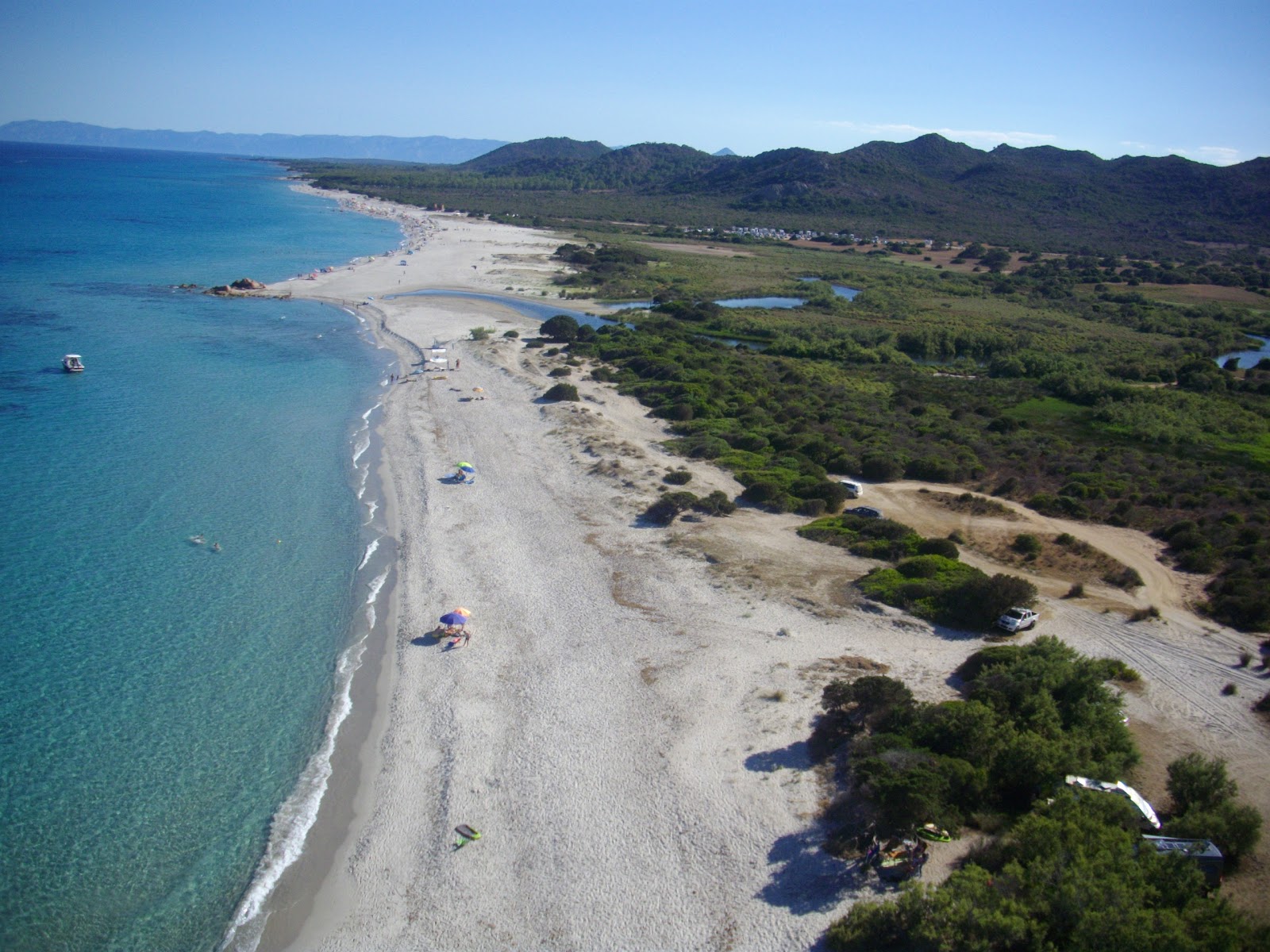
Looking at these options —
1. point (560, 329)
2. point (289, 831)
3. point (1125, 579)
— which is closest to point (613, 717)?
point (289, 831)

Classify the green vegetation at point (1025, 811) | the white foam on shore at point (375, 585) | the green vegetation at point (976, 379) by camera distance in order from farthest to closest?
the green vegetation at point (976, 379), the white foam on shore at point (375, 585), the green vegetation at point (1025, 811)

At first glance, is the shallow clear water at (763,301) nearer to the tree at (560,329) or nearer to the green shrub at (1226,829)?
the tree at (560,329)

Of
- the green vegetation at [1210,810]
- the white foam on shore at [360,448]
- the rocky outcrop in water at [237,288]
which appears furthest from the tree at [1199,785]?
the rocky outcrop in water at [237,288]

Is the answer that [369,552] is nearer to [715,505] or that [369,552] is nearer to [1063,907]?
[715,505]

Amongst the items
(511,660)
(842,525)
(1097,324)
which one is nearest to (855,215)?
(1097,324)

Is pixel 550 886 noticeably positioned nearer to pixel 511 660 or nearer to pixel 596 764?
pixel 596 764
